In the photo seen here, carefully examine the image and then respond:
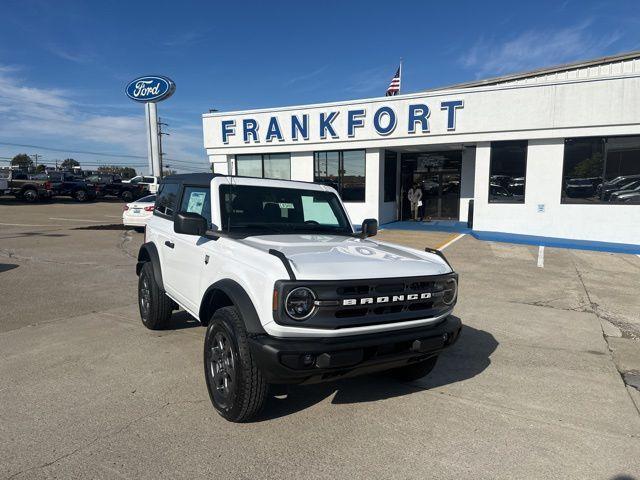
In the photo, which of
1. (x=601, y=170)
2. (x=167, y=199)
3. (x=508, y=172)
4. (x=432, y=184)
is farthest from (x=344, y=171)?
(x=167, y=199)

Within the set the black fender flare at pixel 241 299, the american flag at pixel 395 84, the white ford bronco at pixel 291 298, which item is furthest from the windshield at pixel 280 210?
the american flag at pixel 395 84

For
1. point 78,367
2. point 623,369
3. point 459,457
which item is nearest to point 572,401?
point 623,369

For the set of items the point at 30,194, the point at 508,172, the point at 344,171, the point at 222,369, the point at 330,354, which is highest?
the point at 344,171

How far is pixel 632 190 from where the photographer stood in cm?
1262

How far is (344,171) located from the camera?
56.3 ft

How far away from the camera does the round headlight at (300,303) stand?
9.12 ft

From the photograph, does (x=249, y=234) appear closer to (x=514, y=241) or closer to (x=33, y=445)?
(x=33, y=445)

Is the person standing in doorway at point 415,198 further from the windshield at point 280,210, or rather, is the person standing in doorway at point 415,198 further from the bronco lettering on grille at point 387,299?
the bronco lettering on grille at point 387,299

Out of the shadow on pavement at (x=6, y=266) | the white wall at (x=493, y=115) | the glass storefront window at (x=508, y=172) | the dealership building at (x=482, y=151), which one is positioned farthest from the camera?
the glass storefront window at (x=508, y=172)

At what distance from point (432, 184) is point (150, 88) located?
17440 mm

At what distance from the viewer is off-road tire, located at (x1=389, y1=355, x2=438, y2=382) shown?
12.5ft

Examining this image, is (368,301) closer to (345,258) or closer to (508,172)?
(345,258)

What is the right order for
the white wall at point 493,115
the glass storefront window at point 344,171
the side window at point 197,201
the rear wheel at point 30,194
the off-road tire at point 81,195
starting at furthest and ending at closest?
the off-road tire at point 81,195 < the rear wheel at point 30,194 < the glass storefront window at point 344,171 < the white wall at point 493,115 < the side window at point 197,201

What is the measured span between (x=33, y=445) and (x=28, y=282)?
577cm
